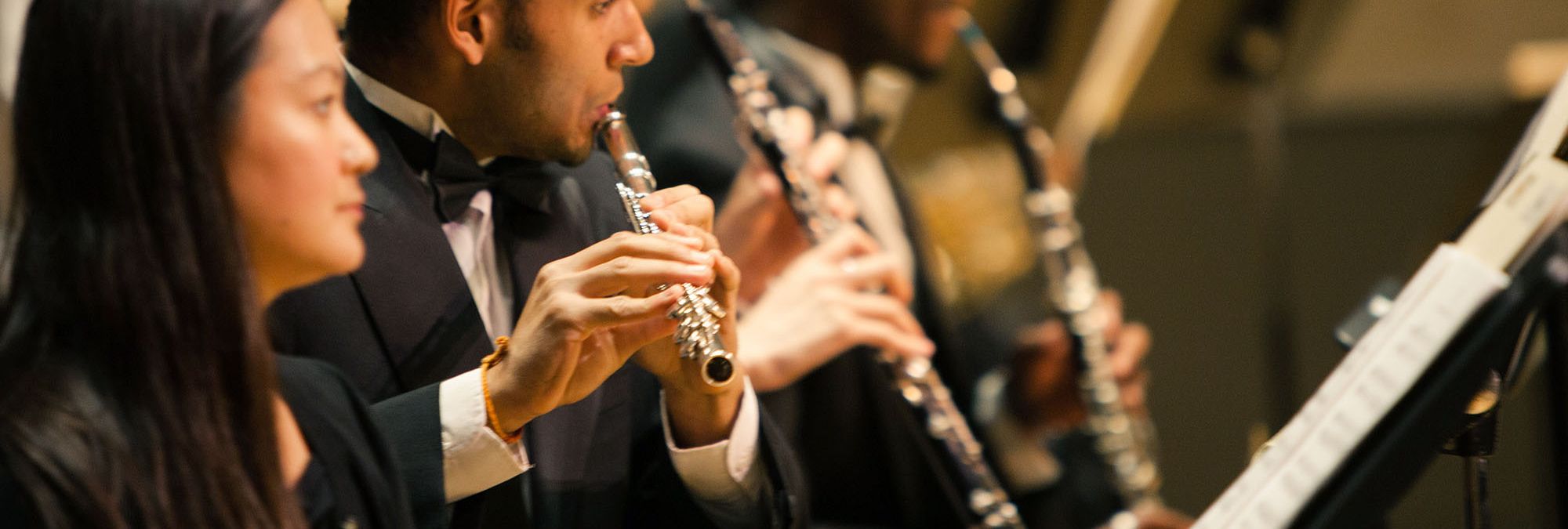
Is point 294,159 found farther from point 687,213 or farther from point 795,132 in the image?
point 795,132

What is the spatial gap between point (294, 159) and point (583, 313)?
0.21m

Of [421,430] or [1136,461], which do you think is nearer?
[421,430]

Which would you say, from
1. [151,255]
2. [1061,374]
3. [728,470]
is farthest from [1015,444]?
[151,255]

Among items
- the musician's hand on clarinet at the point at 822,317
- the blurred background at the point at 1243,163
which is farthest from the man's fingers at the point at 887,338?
the blurred background at the point at 1243,163

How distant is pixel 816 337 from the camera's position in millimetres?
1671

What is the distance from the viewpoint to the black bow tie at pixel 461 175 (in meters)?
1.09

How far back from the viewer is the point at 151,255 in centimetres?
83

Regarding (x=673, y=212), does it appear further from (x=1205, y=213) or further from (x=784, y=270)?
(x=1205, y=213)

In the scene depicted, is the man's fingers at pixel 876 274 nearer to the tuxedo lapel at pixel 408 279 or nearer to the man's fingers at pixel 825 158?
the man's fingers at pixel 825 158

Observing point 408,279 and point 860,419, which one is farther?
point 860,419

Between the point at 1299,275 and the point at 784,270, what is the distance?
221cm

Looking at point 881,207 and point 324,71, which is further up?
point 324,71

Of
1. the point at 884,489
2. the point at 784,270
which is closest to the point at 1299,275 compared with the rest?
the point at 884,489

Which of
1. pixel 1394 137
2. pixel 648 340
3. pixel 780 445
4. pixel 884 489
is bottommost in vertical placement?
pixel 884 489
